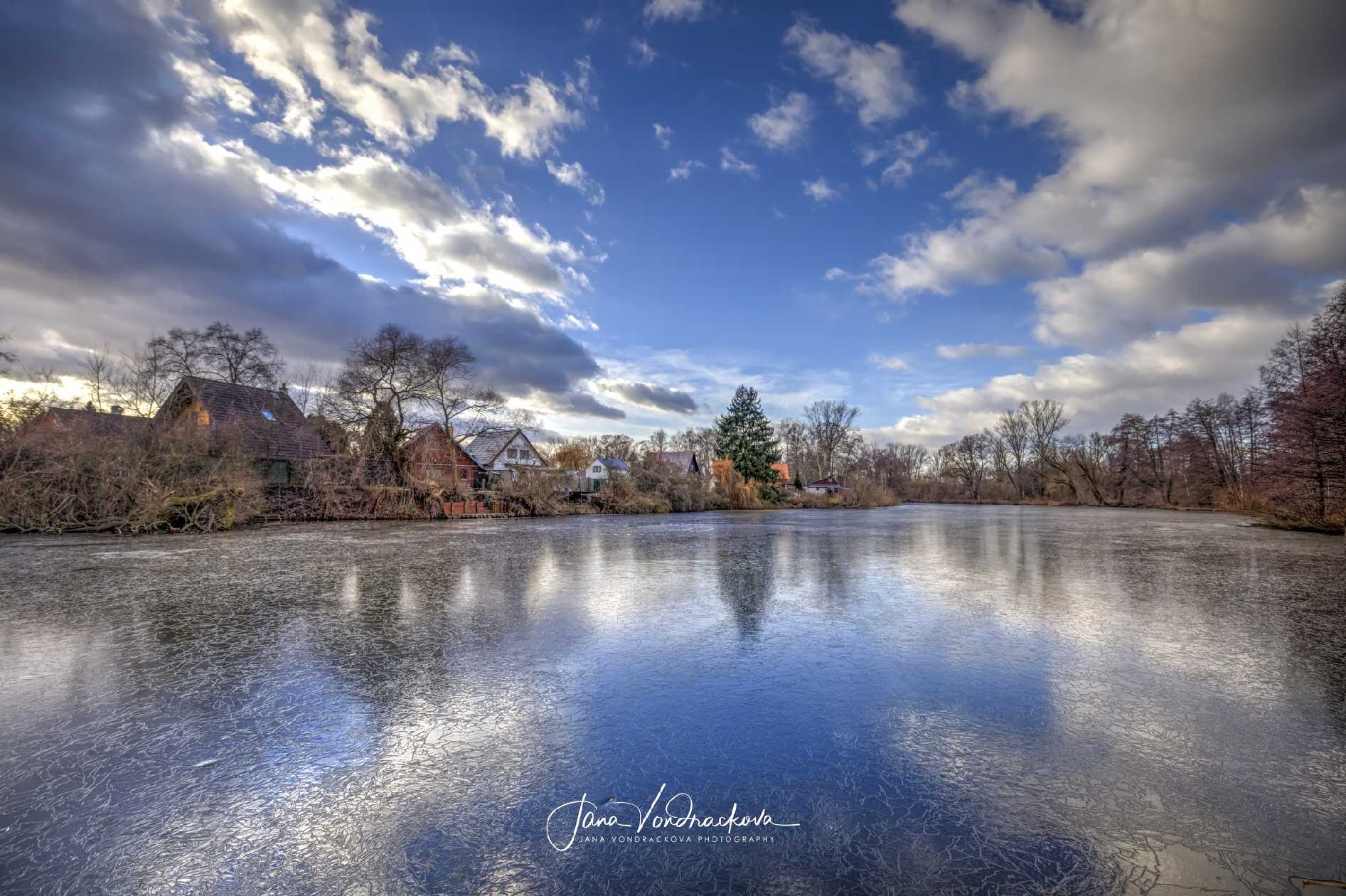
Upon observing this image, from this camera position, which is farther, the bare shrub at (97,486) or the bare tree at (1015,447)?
the bare tree at (1015,447)

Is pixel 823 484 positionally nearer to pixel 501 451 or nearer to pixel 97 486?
pixel 501 451

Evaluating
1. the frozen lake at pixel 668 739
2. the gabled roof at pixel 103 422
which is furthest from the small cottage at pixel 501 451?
the frozen lake at pixel 668 739

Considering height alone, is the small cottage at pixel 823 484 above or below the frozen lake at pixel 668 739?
above

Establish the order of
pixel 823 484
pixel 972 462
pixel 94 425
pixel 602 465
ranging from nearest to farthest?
pixel 94 425 < pixel 602 465 < pixel 823 484 < pixel 972 462

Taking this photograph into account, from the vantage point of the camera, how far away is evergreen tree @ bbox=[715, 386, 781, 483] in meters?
40.5

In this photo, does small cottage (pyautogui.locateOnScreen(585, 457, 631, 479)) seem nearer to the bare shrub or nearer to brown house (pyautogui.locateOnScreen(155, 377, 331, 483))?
brown house (pyautogui.locateOnScreen(155, 377, 331, 483))

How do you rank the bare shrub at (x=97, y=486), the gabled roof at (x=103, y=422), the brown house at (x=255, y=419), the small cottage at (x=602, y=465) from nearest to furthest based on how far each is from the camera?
the bare shrub at (x=97, y=486)
the gabled roof at (x=103, y=422)
the brown house at (x=255, y=419)
the small cottage at (x=602, y=465)

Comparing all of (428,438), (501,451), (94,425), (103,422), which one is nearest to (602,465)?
(501,451)

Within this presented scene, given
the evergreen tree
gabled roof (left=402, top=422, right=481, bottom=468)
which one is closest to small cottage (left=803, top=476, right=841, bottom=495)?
the evergreen tree

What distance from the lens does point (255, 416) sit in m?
26.2

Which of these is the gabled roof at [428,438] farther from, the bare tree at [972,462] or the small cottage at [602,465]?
the bare tree at [972,462]

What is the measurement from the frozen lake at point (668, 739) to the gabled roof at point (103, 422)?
12353 millimetres

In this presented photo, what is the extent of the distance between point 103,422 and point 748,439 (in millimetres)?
32589

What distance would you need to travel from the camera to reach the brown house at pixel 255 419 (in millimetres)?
24719
